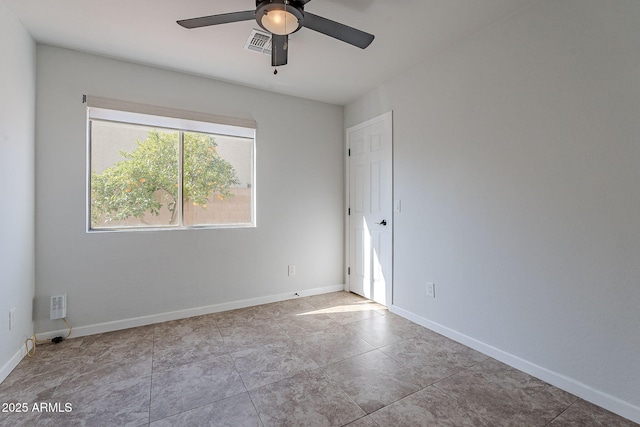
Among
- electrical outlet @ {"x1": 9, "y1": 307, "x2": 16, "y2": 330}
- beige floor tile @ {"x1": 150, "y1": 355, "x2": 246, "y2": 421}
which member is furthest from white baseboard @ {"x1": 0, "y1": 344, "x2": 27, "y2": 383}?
beige floor tile @ {"x1": 150, "y1": 355, "x2": 246, "y2": 421}

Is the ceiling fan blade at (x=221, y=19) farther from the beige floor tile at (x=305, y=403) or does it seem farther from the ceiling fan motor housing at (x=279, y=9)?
the beige floor tile at (x=305, y=403)

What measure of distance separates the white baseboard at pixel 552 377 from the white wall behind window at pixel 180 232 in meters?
Answer: 1.78

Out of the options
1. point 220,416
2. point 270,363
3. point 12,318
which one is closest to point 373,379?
point 270,363

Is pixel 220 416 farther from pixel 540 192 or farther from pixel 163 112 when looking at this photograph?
pixel 163 112

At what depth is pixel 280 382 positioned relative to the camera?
6.30 feet

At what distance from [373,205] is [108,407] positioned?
9.33 ft

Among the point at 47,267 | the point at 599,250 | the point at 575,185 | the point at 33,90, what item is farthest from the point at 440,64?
the point at 47,267

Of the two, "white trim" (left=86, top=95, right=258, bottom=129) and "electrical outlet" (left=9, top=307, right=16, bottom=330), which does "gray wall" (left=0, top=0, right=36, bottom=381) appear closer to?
"electrical outlet" (left=9, top=307, right=16, bottom=330)

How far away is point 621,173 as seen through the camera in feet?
5.34

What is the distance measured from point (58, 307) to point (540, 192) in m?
3.87

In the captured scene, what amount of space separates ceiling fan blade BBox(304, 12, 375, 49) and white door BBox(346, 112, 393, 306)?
1401 mm

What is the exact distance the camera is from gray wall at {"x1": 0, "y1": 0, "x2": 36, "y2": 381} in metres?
1.96

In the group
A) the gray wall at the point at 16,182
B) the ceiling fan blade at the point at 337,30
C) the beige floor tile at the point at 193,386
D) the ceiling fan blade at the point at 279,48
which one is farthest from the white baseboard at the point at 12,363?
the ceiling fan blade at the point at 337,30

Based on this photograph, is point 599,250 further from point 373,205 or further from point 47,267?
point 47,267
